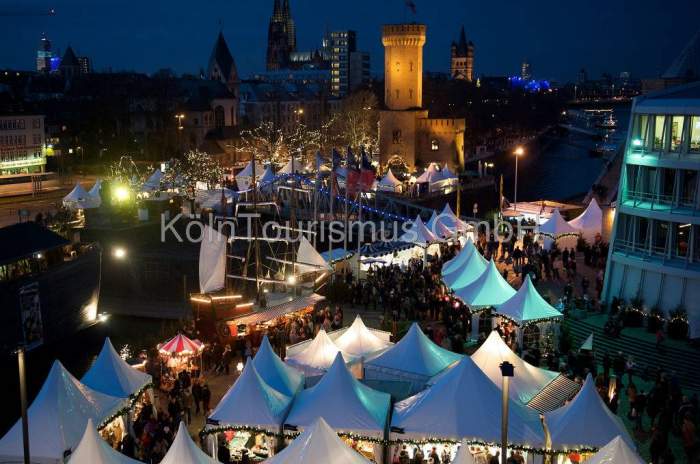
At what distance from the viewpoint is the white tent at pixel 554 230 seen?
111 ft

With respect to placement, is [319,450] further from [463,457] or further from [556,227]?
[556,227]

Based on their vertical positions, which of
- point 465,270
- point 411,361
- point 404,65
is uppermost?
point 404,65

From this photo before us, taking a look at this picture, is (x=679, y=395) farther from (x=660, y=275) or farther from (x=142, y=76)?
(x=142, y=76)

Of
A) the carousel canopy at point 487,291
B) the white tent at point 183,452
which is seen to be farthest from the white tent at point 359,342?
the white tent at point 183,452

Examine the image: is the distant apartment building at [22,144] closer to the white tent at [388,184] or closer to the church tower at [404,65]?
the white tent at [388,184]

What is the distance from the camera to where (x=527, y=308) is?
72.8 ft

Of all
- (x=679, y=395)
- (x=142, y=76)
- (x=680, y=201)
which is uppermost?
(x=142, y=76)

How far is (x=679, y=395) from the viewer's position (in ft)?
57.7

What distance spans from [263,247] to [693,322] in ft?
63.9

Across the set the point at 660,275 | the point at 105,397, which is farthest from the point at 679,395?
the point at 105,397

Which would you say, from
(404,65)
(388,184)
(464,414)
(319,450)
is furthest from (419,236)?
(404,65)

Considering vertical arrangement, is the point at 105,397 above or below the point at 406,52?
below

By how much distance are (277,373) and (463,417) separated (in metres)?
4.41

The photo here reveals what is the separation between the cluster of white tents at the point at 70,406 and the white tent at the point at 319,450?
3.50 m
